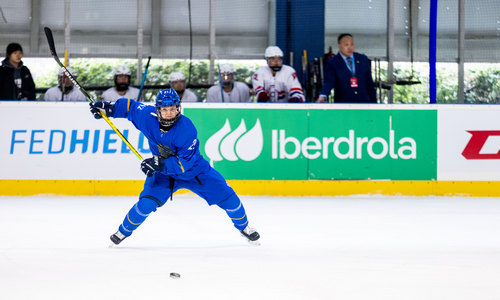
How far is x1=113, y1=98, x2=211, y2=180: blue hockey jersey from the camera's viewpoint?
15.0ft

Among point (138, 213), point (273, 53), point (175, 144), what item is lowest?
point (138, 213)

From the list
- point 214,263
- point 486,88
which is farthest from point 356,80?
point 214,263

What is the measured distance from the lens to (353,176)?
26.0 feet

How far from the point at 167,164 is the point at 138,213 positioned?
1.17ft

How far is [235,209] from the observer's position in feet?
15.7

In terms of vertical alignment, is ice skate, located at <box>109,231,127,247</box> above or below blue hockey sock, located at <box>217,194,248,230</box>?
below

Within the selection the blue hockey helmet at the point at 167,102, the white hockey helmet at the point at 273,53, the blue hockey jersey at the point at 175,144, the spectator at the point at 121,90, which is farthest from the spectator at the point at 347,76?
the blue hockey helmet at the point at 167,102

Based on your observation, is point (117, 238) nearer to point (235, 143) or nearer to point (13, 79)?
point (235, 143)

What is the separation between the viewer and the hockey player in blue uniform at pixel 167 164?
4.48m

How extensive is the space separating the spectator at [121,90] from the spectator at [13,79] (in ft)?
2.73

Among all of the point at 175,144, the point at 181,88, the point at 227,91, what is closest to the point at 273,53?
the point at 227,91

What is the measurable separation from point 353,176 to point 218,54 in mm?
2796

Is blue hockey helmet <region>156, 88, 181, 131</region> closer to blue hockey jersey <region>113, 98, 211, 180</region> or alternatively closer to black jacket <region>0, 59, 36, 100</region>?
blue hockey jersey <region>113, 98, 211, 180</region>

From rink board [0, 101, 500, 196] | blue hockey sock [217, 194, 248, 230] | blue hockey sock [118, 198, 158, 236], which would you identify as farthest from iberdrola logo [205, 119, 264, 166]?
blue hockey sock [118, 198, 158, 236]
